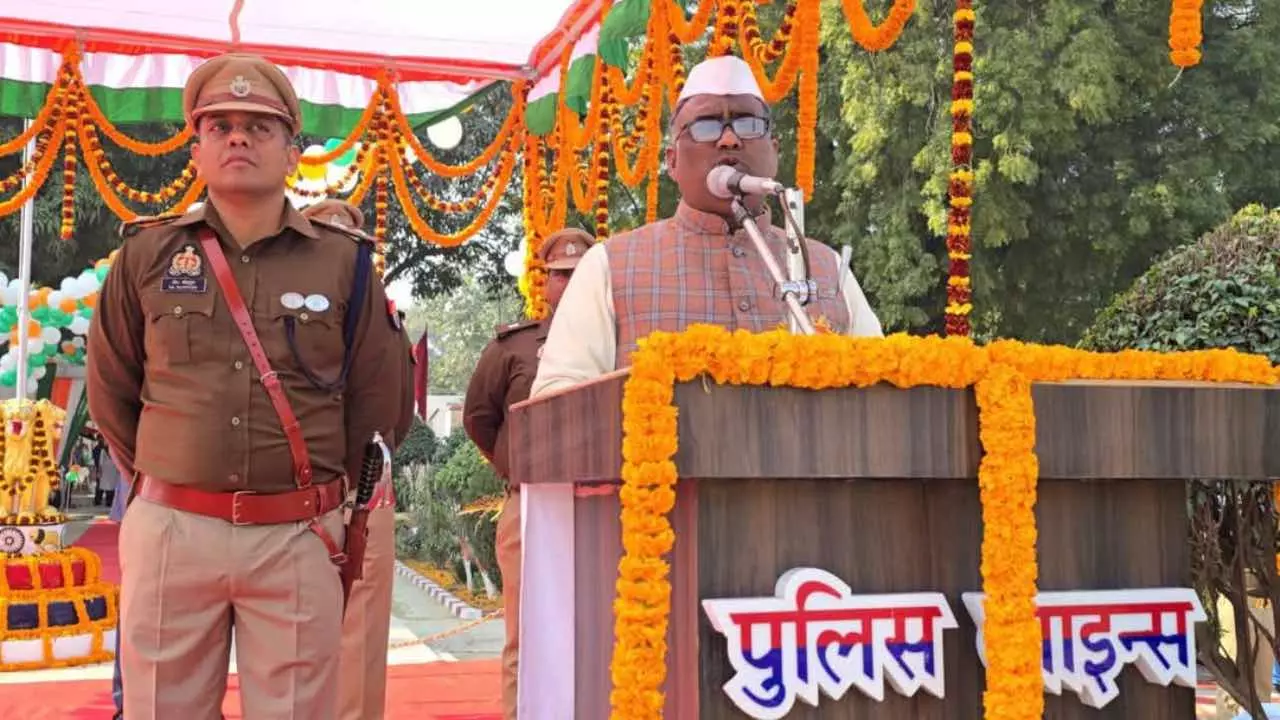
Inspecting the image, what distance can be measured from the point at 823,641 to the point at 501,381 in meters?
3.16

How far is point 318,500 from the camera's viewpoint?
9.21 ft

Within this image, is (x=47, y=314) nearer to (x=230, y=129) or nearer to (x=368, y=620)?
(x=368, y=620)

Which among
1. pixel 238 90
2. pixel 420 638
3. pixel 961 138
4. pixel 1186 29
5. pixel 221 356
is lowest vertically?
pixel 420 638

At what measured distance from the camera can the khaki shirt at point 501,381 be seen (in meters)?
4.84

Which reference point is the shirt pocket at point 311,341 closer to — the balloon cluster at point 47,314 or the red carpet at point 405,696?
the red carpet at point 405,696

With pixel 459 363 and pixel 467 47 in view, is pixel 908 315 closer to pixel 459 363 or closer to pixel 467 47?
pixel 467 47

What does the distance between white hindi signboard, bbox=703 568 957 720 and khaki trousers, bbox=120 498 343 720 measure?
1269 millimetres

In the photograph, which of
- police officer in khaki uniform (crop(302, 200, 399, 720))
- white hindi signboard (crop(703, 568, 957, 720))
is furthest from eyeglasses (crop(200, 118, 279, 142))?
police officer in khaki uniform (crop(302, 200, 399, 720))

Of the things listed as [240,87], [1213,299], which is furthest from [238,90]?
[1213,299]

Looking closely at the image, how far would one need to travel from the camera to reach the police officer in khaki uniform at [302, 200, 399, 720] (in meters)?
4.54

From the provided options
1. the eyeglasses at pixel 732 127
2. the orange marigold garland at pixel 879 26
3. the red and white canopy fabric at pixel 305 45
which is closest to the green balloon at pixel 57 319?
the red and white canopy fabric at pixel 305 45

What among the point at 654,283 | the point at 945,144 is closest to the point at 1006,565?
the point at 654,283

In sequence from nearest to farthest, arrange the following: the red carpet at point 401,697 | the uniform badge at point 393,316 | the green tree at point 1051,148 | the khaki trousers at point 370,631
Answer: the uniform badge at point 393,316
the khaki trousers at point 370,631
the red carpet at point 401,697
the green tree at point 1051,148

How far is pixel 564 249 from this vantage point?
5.06 meters
